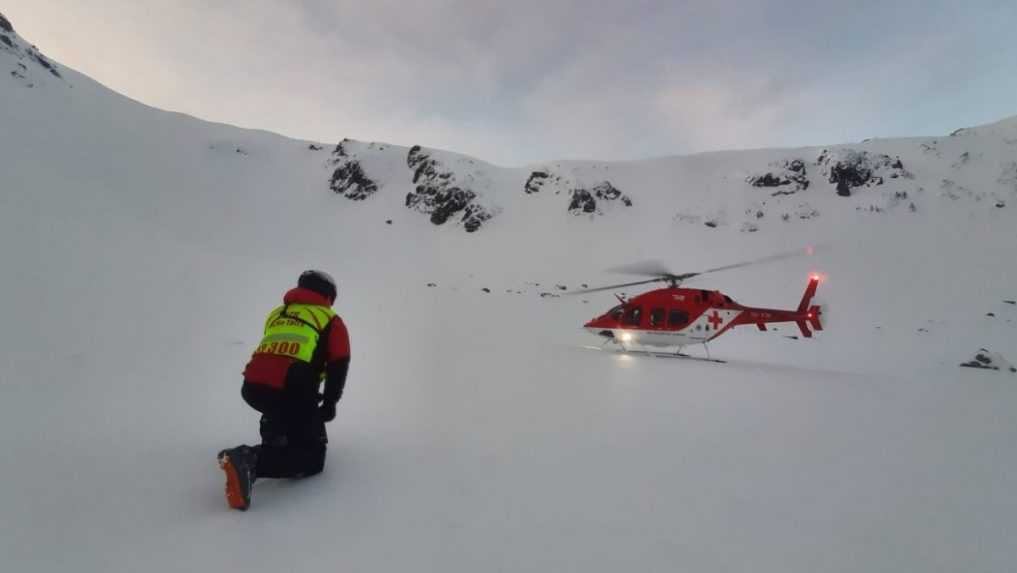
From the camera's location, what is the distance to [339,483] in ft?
10.0

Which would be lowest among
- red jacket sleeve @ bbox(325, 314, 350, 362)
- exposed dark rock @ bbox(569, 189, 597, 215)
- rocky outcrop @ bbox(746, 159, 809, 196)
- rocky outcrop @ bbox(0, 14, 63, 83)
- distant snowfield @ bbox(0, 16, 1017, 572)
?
distant snowfield @ bbox(0, 16, 1017, 572)

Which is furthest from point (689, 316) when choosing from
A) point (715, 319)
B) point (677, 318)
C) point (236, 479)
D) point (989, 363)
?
point (236, 479)

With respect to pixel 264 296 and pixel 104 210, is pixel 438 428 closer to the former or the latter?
pixel 264 296

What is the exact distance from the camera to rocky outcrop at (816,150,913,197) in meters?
35.3

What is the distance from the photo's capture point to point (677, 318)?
10664 millimetres

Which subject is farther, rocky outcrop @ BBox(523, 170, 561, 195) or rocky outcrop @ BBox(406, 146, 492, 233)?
rocky outcrop @ BBox(523, 170, 561, 195)

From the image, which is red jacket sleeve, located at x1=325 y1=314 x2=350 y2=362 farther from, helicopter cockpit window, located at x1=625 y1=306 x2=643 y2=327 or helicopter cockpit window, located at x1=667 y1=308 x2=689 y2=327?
helicopter cockpit window, located at x1=667 y1=308 x2=689 y2=327

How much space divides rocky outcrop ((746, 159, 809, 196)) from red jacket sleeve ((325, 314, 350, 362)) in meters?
41.5

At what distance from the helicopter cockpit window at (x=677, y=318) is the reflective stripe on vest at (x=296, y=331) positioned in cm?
906

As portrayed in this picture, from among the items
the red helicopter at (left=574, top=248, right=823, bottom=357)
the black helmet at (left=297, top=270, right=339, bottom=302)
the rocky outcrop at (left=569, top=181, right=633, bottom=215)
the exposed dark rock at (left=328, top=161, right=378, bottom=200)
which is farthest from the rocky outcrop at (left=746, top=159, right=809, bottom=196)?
the black helmet at (left=297, top=270, right=339, bottom=302)

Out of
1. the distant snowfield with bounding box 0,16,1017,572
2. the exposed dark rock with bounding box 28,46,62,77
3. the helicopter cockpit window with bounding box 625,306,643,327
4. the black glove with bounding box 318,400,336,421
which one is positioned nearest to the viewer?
the distant snowfield with bounding box 0,16,1017,572

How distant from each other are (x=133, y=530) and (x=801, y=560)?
11.3 ft

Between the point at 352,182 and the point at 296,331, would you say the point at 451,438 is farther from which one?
the point at 352,182

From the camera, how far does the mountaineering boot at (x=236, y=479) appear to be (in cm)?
264
